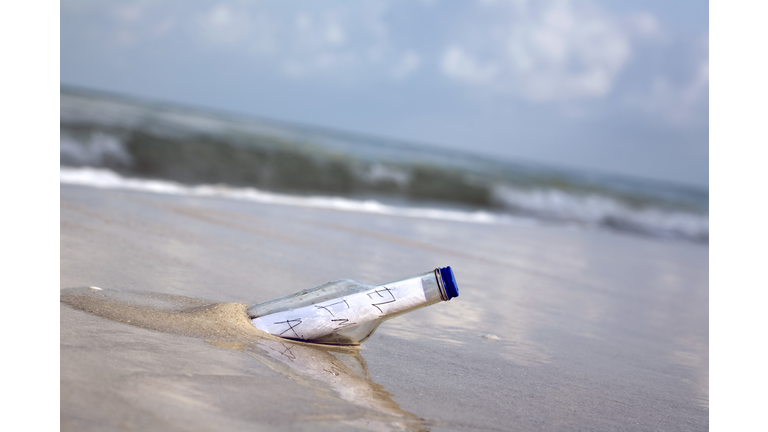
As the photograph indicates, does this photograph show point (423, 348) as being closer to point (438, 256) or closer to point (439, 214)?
point (438, 256)

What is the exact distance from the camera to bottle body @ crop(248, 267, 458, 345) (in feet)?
6.72

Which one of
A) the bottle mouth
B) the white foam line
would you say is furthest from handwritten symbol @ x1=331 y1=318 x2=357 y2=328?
the white foam line

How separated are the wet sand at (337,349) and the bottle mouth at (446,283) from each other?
318 millimetres

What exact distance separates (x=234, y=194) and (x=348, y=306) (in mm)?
5962

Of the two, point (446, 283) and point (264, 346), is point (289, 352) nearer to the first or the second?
point (264, 346)

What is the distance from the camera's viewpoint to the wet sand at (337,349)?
169 cm

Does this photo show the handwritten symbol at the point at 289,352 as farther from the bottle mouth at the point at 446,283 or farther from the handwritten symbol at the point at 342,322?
the bottle mouth at the point at 446,283

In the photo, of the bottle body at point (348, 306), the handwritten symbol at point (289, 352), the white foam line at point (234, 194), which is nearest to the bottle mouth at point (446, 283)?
the bottle body at point (348, 306)

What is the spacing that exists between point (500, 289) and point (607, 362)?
1.36m

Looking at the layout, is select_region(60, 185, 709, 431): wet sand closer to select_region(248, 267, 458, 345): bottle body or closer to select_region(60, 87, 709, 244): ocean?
select_region(248, 267, 458, 345): bottle body

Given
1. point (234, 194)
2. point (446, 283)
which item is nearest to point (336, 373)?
point (446, 283)

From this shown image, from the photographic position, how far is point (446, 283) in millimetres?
2010
